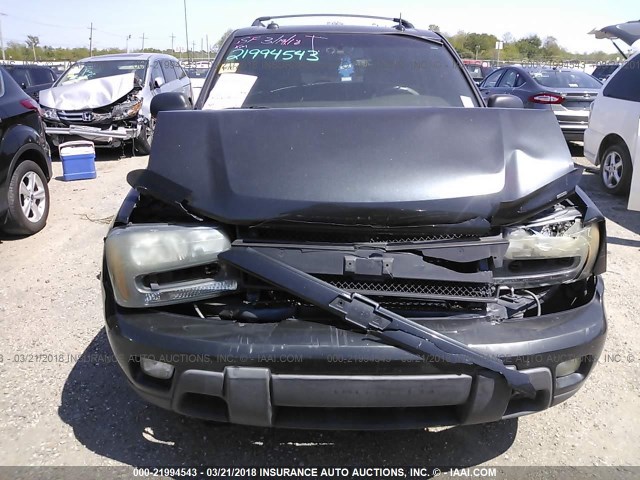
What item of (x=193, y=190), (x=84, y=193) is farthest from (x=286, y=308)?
(x=84, y=193)

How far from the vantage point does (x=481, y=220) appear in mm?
2010

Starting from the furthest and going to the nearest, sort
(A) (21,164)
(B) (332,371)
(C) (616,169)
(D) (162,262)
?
(C) (616,169) → (A) (21,164) → (D) (162,262) → (B) (332,371)

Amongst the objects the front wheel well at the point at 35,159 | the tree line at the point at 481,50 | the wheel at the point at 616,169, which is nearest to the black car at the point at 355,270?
the front wheel well at the point at 35,159

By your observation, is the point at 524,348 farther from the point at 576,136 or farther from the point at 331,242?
the point at 576,136

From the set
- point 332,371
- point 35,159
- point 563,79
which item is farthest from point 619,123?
point 35,159

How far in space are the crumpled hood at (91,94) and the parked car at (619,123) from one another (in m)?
7.33

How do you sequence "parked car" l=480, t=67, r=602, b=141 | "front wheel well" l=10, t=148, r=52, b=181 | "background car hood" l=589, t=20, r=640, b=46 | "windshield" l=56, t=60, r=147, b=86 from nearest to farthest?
"front wheel well" l=10, t=148, r=52, b=181
"background car hood" l=589, t=20, r=640, b=46
"parked car" l=480, t=67, r=602, b=141
"windshield" l=56, t=60, r=147, b=86

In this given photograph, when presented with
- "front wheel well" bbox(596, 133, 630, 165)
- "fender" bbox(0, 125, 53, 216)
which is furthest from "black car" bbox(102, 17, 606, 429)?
"front wheel well" bbox(596, 133, 630, 165)

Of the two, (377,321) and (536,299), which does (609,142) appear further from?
(377,321)

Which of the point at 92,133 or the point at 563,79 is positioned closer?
the point at 92,133

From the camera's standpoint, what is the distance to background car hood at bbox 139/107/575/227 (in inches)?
78.5

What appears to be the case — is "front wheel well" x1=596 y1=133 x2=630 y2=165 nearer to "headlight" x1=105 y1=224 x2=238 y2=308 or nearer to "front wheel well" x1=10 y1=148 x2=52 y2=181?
"headlight" x1=105 y1=224 x2=238 y2=308

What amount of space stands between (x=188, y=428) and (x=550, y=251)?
5.91ft

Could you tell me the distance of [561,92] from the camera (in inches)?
370
